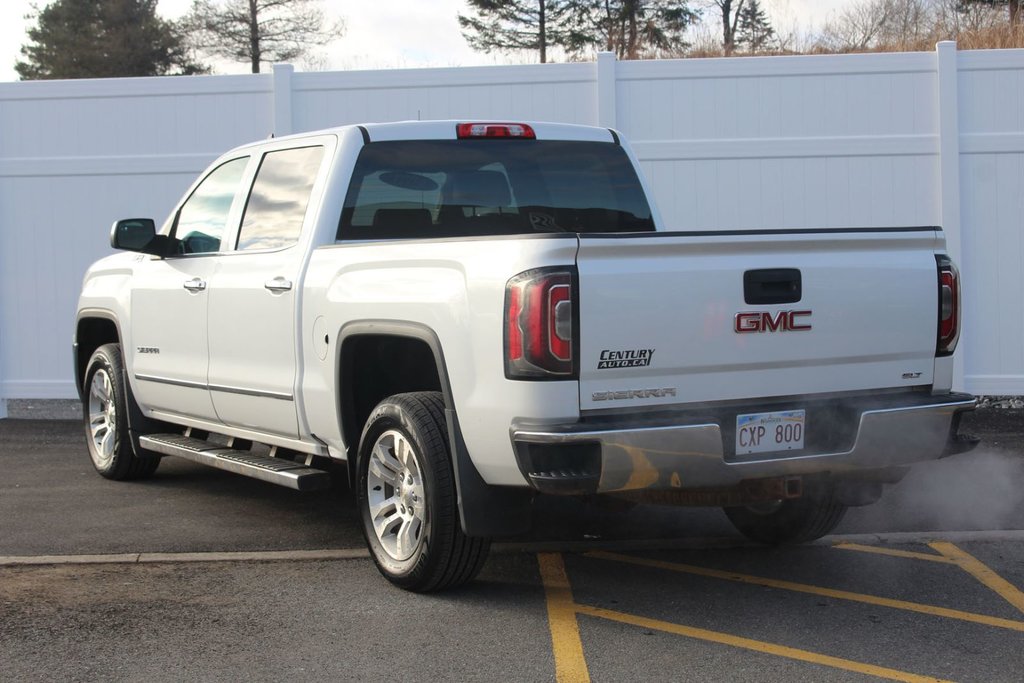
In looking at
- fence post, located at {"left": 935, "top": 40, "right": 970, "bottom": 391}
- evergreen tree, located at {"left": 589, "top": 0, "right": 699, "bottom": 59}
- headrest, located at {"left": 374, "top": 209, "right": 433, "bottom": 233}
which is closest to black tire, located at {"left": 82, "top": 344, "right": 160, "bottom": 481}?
headrest, located at {"left": 374, "top": 209, "right": 433, "bottom": 233}

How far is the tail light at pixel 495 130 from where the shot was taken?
5.98 metres

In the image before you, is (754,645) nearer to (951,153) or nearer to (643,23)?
(951,153)

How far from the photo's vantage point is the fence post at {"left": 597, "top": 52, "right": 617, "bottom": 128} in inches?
404

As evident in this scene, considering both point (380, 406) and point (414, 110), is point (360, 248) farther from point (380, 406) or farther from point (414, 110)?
point (414, 110)

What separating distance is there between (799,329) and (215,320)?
311 cm

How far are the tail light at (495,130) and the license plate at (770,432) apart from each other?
7.37 ft

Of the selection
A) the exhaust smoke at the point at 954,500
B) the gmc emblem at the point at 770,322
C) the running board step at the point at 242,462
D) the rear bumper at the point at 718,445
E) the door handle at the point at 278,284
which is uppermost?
the door handle at the point at 278,284

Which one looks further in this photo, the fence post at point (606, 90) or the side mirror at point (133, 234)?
the fence post at point (606, 90)

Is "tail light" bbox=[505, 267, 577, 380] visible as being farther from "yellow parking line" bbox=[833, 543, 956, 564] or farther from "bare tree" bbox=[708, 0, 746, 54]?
"bare tree" bbox=[708, 0, 746, 54]

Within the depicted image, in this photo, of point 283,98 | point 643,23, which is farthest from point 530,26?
point 283,98

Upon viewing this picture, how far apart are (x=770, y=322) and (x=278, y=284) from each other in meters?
2.37

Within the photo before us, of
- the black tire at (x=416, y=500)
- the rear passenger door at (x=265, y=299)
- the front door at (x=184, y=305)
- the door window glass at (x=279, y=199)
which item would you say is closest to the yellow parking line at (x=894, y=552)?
the black tire at (x=416, y=500)

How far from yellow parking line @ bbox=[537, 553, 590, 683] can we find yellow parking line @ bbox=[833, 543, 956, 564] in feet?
4.63

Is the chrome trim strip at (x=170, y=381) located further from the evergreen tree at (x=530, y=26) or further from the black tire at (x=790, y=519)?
the evergreen tree at (x=530, y=26)
